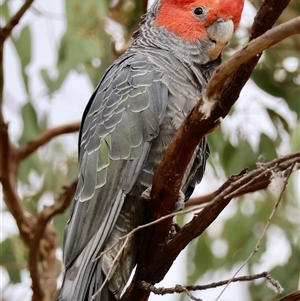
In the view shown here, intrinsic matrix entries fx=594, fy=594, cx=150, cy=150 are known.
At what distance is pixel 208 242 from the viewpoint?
2.78 m

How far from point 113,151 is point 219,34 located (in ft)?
1.68

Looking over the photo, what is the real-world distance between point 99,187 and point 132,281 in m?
0.25

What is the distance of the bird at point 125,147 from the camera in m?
1.48

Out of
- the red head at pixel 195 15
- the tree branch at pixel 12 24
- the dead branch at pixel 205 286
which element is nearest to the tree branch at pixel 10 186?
the tree branch at pixel 12 24

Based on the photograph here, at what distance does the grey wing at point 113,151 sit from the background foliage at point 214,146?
1.73 feet

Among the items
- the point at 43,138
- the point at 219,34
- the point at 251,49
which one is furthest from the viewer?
the point at 43,138

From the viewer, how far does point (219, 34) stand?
1.77 m

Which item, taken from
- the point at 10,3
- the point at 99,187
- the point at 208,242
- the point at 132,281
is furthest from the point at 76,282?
the point at 10,3

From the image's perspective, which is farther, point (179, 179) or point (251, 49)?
point (179, 179)

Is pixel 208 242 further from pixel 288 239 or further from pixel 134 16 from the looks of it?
pixel 134 16

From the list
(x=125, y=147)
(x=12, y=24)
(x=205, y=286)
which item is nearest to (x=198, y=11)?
(x=125, y=147)

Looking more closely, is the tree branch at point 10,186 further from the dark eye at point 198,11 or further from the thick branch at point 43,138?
the dark eye at point 198,11

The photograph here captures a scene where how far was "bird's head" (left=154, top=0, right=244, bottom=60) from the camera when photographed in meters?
1.75

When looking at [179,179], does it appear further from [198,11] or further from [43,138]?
[43,138]
